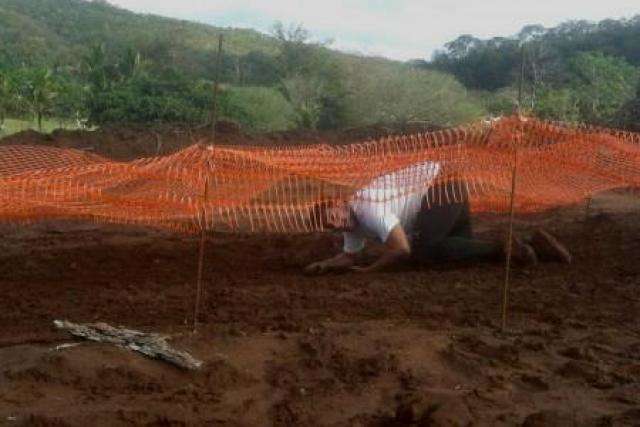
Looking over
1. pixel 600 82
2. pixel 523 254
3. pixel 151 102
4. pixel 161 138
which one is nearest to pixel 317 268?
pixel 523 254

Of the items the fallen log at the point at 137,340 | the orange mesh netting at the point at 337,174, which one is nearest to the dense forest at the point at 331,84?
the orange mesh netting at the point at 337,174

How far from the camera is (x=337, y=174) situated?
19.4 ft

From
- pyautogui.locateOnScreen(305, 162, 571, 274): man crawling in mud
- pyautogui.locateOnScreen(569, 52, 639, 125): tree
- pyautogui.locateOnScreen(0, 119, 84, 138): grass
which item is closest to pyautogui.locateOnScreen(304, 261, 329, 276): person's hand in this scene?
pyautogui.locateOnScreen(305, 162, 571, 274): man crawling in mud

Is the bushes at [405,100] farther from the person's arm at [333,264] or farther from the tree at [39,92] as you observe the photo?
the person's arm at [333,264]

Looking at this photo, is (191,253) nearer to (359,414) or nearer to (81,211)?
(81,211)

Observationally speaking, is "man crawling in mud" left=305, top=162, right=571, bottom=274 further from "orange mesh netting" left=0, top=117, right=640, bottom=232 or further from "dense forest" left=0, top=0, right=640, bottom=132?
"dense forest" left=0, top=0, right=640, bottom=132

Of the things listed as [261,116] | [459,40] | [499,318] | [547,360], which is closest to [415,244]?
[499,318]

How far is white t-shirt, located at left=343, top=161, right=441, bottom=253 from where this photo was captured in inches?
241

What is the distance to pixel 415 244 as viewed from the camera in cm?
668

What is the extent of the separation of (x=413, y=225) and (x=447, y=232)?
0.99 ft

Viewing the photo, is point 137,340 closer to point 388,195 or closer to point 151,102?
point 388,195

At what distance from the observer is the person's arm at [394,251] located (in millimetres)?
6184

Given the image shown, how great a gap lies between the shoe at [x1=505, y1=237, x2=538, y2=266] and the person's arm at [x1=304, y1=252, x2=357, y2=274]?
4.13ft

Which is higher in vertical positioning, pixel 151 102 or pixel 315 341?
pixel 151 102
